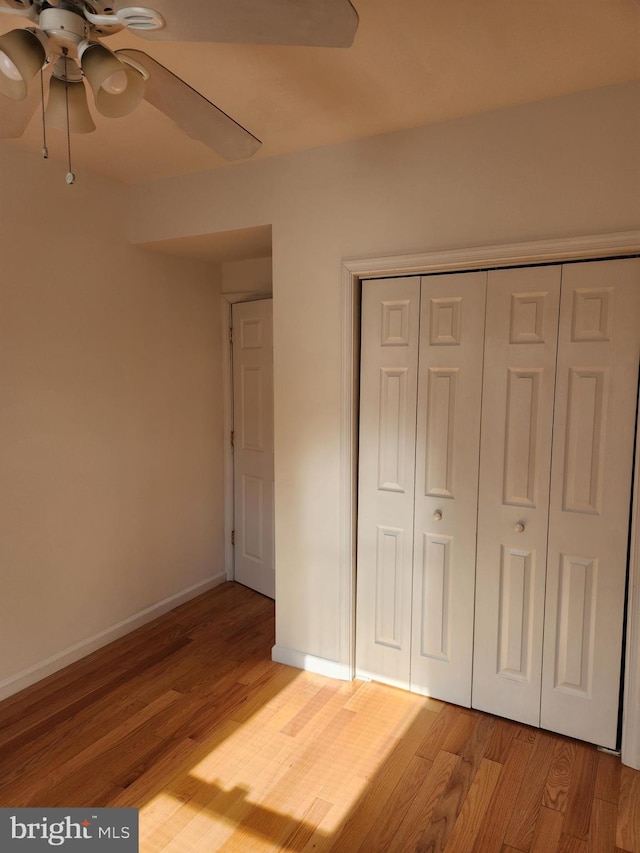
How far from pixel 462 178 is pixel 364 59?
0.68 meters

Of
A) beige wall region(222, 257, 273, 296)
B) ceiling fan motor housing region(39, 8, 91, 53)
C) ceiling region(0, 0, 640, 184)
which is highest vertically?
ceiling region(0, 0, 640, 184)

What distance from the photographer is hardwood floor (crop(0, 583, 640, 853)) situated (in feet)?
6.21

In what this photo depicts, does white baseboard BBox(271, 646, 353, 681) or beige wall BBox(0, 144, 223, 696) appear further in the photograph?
white baseboard BBox(271, 646, 353, 681)

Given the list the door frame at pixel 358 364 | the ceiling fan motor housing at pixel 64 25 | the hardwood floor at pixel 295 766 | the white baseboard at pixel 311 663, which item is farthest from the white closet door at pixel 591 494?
the ceiling fan motor housing at pixel 64 25

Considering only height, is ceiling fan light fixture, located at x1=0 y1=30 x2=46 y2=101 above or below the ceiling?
below

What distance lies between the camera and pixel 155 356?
3.40 metres

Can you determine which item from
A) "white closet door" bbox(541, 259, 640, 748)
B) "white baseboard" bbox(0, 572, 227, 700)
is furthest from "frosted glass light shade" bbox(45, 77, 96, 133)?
"white baseboard" bbox(0, 572, 227, 700)

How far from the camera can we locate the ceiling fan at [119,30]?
3.66 feet

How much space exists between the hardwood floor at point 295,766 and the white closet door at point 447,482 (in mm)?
229

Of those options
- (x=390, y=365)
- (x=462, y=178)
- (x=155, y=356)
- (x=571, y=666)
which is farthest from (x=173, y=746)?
(x=462, y=178)

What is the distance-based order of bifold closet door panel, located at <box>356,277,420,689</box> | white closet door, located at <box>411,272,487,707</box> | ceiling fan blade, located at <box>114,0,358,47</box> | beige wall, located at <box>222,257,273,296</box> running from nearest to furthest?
ceiling fan blade, located at <box>114,0,358,47</box>
white closet door, located at <box>411,272,487,707</box>
bifold closet door panel, located at <box>356,277,420,689</box>
beige wall, located at <box>222,257,273,296</box>

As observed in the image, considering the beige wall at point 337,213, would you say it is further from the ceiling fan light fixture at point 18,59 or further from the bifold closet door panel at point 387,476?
the ceiling fan light fixture at point 18,59

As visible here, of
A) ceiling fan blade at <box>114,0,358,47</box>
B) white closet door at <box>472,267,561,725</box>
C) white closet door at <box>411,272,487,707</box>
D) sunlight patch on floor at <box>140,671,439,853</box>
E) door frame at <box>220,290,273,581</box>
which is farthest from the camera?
door frame at <box>220,290,273,581</box>

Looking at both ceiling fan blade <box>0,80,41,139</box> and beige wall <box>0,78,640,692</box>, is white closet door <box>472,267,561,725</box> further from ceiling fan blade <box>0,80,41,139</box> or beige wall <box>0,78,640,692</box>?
ceiling fan blade <box>0,80,41,139</box>
